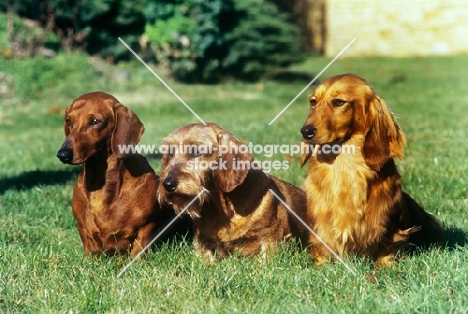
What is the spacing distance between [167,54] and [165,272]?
35.8ft

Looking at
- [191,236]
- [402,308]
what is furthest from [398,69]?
[402,308]

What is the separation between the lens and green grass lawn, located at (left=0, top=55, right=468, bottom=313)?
3418 millimetres

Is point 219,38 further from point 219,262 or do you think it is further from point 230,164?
point 219,262

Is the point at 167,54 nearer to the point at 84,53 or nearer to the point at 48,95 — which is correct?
the point at 84,53

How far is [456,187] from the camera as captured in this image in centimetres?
575

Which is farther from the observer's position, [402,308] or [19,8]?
[19,8]

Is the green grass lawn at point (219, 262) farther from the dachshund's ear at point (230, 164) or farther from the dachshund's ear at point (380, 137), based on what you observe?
the dachshund's ear at point (380, 137)

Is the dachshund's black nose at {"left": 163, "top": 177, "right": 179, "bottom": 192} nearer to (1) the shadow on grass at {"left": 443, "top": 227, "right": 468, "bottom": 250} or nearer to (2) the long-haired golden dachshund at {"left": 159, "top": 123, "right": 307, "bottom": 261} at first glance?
(2) the long-haired golden dachshund at {"left": 159, "top": 123, "right": 307, "bottom": 261}

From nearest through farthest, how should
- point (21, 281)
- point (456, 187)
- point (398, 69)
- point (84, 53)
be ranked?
point (21, 281)
point (456, 187)
point (84, 53)
point (398, 69)

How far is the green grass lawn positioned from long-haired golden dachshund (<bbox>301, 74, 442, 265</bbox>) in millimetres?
156

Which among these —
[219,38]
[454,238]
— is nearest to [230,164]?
[454,238]

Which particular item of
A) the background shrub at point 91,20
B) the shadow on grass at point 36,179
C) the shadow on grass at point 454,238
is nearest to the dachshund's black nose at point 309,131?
the shadow on grass at point 454,238

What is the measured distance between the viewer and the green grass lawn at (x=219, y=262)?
3.42 metres

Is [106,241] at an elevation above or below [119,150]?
below
